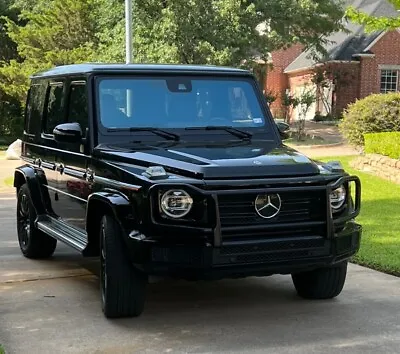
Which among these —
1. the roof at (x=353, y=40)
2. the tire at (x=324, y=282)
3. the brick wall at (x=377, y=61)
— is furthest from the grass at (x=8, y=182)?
the brick wall at (x=377, y=61)

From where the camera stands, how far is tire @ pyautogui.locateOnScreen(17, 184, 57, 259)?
7.29 m

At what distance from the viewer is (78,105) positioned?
6.12 meters

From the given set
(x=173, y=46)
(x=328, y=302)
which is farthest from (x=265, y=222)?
(x=173, y=46)

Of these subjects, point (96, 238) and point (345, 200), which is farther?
point (96, 238)

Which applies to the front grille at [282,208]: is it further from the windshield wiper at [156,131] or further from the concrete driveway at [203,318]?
the windshield wiper at [156,131]

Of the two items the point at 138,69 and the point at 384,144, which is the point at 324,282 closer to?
the point at 138,69

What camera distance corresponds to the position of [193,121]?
5.96m

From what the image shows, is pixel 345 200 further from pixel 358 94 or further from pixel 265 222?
pixel 358 94

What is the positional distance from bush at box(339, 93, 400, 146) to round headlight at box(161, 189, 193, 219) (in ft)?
40.0

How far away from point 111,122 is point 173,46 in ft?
58.0

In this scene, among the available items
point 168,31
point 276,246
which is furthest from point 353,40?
point 276,246

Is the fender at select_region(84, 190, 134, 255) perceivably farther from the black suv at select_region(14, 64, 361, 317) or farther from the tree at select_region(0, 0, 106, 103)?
the tree at select_region(0, 0, 106, 103)

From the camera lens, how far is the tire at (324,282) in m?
5.68

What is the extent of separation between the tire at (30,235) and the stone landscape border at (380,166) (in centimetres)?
783
